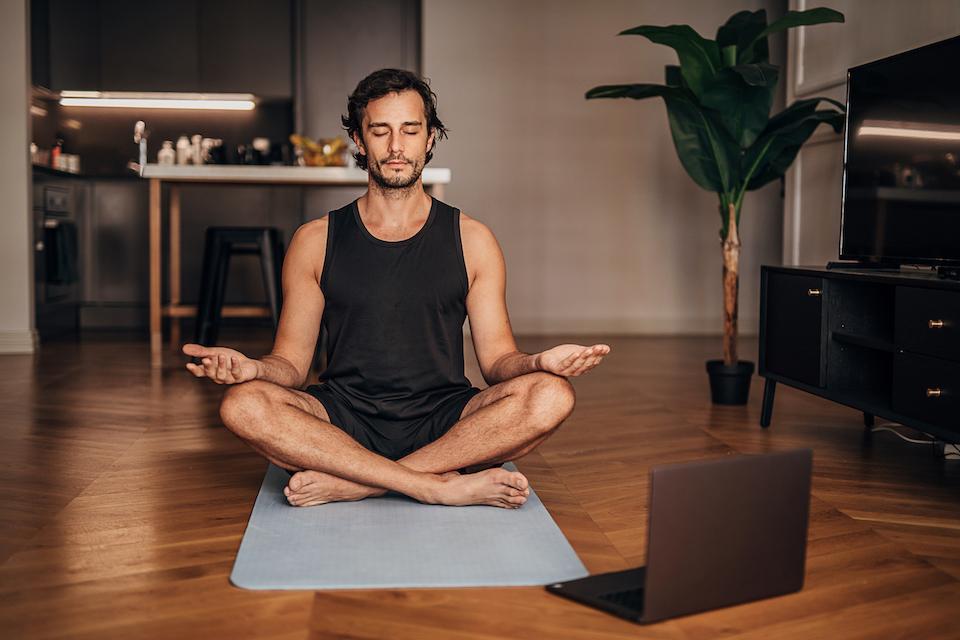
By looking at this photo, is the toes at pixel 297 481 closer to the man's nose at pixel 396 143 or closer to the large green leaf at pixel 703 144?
the man's nose at pixel 396 143

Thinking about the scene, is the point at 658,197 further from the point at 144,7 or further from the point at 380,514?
the point at 380,514

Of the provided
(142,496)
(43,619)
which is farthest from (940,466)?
(43,619)

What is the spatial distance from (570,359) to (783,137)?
209 cm

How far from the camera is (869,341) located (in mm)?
2953

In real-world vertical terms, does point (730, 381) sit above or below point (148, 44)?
below

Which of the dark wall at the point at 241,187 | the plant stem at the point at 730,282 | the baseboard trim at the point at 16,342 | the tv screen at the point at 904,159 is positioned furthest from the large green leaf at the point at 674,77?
the baseboard trim at the point at 16,342

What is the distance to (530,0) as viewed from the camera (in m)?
6.72

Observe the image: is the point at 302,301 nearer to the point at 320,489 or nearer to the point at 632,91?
the point at 320,489

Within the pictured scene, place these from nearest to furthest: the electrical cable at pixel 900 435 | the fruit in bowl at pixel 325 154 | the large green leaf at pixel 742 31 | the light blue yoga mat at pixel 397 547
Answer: the light blue yoga mat at pixel 397 547, the electrical cable at pixel 900 435, the large green leaf at pixel 742 31, the fruit in bowl at pixel 325 154

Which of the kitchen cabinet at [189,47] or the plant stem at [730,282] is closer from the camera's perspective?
the plant stem at [730,282]

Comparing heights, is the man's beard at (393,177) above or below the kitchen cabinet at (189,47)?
below

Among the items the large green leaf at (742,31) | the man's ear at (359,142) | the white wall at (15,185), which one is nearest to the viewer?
the man's ear at (359,142)

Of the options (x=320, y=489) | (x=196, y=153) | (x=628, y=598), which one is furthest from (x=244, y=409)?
(x=196, y=153)

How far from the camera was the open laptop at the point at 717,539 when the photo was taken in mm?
1540
